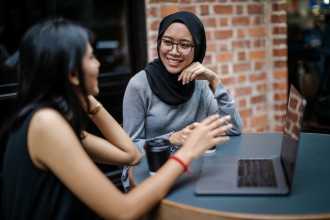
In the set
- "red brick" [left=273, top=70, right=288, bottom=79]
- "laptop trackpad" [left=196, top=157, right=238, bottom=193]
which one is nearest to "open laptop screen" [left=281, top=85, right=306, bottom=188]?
"laptop trackpad" [left=196, top=157, right=238, bottom=193]

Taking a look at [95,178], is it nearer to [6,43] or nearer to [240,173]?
[240,173]

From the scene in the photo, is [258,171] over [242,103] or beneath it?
over

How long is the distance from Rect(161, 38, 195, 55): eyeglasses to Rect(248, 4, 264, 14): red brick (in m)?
1.29

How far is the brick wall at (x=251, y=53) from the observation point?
3.10 metres

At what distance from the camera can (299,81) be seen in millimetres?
3740

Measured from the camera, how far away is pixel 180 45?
2123 millimetres

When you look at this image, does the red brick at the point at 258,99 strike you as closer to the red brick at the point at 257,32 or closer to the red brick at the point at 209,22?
the red brick at the point at 257,32

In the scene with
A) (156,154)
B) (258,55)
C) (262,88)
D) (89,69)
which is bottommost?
(262,88)

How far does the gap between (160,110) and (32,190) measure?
0.86m

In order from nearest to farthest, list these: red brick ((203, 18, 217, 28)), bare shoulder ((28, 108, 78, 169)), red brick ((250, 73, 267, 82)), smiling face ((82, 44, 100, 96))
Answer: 1. bare shoulder ((28, 108, 78, 169))
2. smiling face ((82, 44, 100, 96))
3. red brick ((203, 18, 217, 28))
4. red brick ((250, 73, 267, 82))

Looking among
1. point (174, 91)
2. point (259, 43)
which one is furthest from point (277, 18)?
point (174, 91)

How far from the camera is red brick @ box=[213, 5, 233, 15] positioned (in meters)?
3.09

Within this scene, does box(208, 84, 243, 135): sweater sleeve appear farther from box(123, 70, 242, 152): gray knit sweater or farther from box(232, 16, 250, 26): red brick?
box(232, 16, 250, 26): red brick

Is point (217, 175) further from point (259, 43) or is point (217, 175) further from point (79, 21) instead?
point (259, 43)
